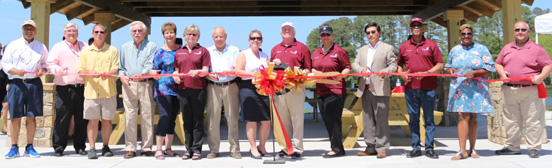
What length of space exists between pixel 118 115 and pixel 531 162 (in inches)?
198

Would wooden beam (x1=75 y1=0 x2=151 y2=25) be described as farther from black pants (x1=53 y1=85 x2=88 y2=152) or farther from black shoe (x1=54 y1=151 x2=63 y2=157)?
black shoe (x1=54 y1=151 x2=63 y2=157)

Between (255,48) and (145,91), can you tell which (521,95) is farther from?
(145,91)

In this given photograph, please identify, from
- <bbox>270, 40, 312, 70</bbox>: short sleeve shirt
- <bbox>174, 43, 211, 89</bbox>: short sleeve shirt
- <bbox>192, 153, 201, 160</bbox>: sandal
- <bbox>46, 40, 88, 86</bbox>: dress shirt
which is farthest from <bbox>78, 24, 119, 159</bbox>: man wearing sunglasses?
<bbox>270, 40, 312, 70</bbox>: short sleeve shirt

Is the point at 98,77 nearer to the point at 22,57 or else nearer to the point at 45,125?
the point at 22,57

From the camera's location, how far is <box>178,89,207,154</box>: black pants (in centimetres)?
467

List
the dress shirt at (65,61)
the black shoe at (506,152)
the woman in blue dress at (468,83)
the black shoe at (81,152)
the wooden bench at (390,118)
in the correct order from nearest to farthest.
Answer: the woman in blue dress at (468,83) < the dress shirt at (65,61) < the black shoe at (506,152) < the black shoe at (81,152) < the wooden bench at (390,118)

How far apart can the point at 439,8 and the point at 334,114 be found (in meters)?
5.41

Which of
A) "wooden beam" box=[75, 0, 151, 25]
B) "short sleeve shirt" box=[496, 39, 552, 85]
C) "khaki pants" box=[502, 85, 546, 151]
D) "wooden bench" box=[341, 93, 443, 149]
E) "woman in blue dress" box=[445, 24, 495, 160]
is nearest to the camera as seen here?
"woman in blue dress" box=[445, 24, 495, 160]

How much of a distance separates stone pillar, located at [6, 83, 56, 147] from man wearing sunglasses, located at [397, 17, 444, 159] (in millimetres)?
4527

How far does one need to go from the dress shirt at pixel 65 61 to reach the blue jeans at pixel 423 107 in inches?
142

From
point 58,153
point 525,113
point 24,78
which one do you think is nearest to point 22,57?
point 24,78

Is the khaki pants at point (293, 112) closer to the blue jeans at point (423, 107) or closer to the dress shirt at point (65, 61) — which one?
the blue jeans at point (423, 107)

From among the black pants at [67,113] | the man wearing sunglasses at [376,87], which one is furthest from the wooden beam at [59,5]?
the man wearing sunglasses at [376,87]

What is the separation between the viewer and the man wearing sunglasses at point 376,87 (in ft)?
15.3
